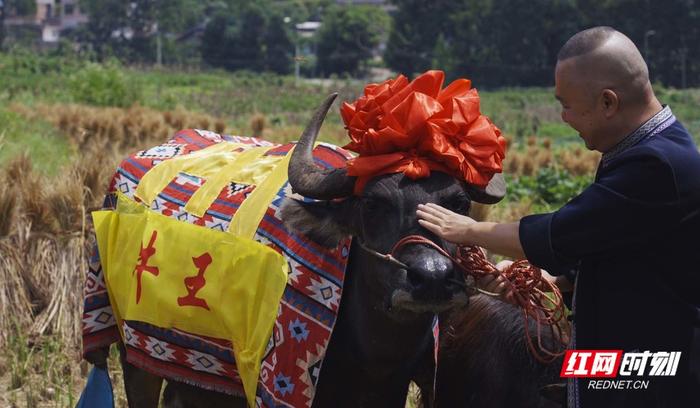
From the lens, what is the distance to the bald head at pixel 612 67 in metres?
3.02

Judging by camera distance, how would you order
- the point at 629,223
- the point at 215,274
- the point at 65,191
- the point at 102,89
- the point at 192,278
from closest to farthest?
the point at 629,223
the point at 215,274
the point at 192,278
the point at 65,191
the point at 102,89

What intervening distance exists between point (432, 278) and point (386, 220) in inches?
16.1

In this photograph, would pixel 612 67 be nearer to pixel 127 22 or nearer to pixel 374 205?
pixel 374 205

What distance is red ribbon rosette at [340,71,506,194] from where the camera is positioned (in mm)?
3850

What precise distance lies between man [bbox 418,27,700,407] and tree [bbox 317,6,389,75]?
210ft

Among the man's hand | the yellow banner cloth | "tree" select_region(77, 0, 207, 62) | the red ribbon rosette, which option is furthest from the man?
"tree" select_region(77, 0, 207, 62)

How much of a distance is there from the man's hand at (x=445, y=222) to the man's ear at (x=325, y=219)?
1.50 ft

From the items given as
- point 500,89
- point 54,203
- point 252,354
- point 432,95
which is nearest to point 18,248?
point 54,203

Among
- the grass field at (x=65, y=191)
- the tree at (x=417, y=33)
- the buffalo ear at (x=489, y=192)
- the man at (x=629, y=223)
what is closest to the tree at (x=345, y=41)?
the tree at (x=417, y=33)

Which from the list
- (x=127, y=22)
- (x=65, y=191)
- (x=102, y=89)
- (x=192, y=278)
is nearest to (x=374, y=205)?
(x=192, y=278)

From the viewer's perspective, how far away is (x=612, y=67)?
3018 millimetres

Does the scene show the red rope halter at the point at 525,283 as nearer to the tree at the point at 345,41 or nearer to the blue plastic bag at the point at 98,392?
the blue plastic bag at the point at 98,392

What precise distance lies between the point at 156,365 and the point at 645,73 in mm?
2857

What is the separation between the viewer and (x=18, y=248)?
7523 mm
